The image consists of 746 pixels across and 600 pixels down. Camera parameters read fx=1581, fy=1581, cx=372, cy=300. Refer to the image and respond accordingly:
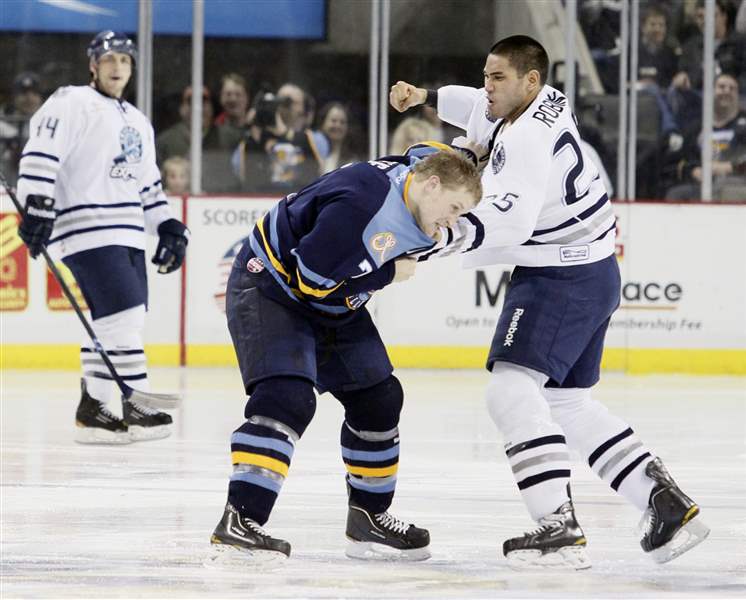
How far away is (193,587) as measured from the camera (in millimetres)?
3102

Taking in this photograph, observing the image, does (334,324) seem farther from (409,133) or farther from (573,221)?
(409,133)

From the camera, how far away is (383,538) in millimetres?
3535

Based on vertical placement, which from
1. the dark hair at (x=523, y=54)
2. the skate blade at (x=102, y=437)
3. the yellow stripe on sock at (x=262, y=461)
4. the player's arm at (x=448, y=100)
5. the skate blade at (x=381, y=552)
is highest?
the dark hair at (x=523, y=54)

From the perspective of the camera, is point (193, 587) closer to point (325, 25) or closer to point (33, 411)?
point (33, 411)

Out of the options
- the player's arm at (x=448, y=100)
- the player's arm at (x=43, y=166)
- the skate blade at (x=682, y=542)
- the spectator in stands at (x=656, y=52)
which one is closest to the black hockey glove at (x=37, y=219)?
the player's arm at (x=43, y=166)

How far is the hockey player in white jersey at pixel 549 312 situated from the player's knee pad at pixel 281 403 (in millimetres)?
400

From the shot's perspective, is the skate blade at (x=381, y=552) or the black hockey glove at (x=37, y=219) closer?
the skate blade at (x=381, y=552)

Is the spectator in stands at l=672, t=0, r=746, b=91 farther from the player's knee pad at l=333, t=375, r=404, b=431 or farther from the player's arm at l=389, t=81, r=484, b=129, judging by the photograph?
the player's knee pad at l=333, t=375, r=404, b=431

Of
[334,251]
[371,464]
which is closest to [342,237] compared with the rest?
[334,251]

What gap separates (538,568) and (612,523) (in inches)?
26.2

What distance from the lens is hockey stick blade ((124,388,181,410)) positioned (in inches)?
220

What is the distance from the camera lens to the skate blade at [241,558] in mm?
3303

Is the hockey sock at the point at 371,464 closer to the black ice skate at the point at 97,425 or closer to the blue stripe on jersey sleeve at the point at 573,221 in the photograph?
the blue stripe on jersey sleeve at the point at 573,221

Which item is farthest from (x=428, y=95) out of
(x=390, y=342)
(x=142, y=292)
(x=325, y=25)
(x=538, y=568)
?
(x=325, y=25)
